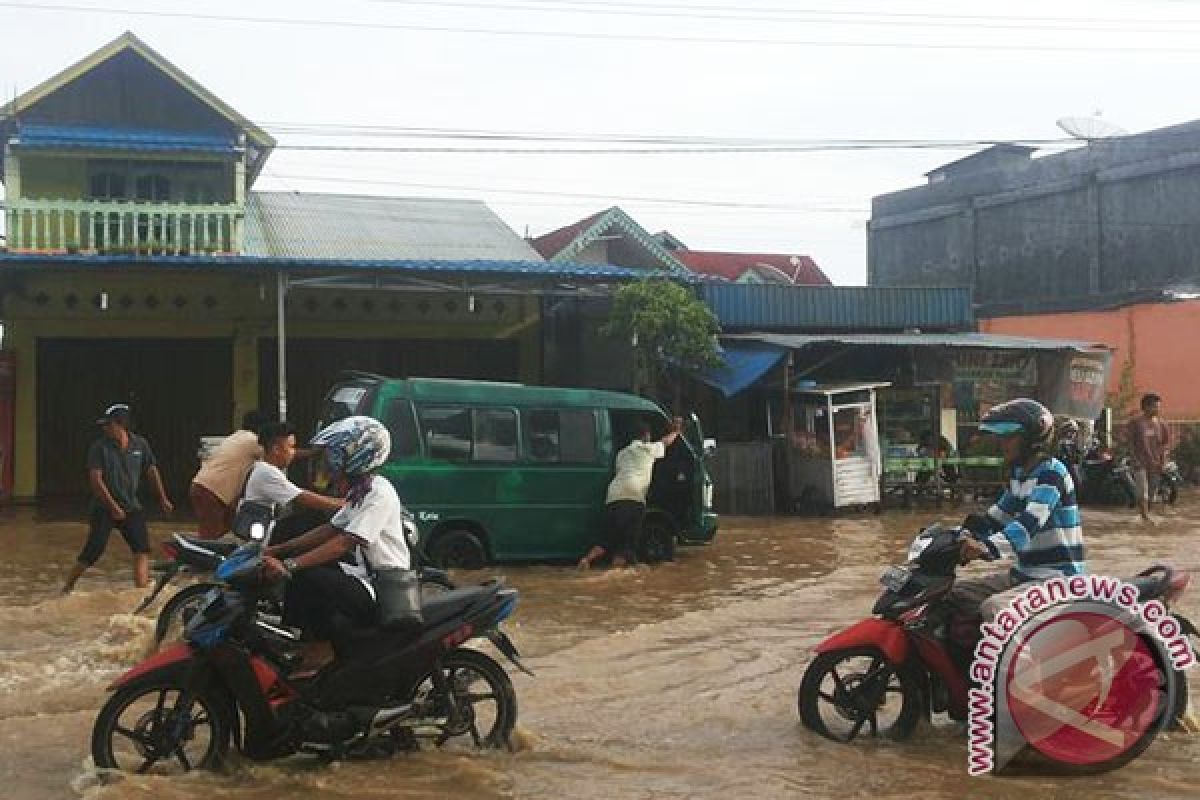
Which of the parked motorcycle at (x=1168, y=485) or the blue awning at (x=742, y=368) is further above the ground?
the blue awning at (x=742, y=368)

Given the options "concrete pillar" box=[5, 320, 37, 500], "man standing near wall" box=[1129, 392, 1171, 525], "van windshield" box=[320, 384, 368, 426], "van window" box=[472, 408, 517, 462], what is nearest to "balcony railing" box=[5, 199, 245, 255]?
"concrete pillar" box=[5, 320, 37, 500]

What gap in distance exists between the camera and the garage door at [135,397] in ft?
58.3

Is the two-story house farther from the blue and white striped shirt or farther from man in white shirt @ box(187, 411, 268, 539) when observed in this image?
the blue and white striped shirt

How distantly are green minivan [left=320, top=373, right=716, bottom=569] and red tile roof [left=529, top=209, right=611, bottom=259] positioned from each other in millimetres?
11640

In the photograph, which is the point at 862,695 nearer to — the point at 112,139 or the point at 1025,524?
the point at 1025,524

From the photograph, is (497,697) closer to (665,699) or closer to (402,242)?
(665,699)

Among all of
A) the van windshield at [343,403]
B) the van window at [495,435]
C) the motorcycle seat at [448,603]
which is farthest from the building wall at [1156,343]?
the motorcycle seat at [448,603]

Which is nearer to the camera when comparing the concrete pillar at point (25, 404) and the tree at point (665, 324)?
the tree at point (665, 324)

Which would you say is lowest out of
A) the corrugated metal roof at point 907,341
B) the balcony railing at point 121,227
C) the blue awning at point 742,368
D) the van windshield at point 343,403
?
the van windshield at point 343,403

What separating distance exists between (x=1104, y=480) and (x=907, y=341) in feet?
12.5

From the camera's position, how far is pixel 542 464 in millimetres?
11133

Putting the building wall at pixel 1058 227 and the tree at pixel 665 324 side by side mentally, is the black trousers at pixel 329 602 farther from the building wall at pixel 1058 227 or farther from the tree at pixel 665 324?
the building wall at pixel 1058 227

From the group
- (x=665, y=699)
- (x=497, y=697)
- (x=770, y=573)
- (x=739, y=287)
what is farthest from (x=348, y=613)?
(x=739, y=287)

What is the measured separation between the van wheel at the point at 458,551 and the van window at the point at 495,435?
27.7 inches
